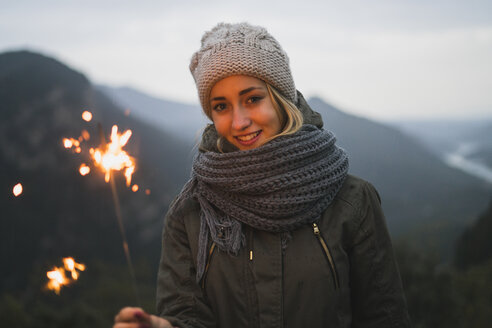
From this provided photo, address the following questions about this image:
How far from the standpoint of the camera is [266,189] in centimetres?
201

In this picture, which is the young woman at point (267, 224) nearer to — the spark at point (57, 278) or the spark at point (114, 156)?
the spark at point (114, 156)

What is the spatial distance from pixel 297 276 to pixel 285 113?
98cm

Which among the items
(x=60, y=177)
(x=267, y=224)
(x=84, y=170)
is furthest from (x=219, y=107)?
(x=60, y=177)

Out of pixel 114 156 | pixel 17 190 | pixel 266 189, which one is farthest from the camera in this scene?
pixel 114 156

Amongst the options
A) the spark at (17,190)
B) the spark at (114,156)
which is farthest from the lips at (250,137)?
the spark at (17,190)

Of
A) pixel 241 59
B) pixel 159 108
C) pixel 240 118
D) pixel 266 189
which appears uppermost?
pixel 159 108

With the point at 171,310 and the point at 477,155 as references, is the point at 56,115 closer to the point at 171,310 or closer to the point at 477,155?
the point at 171,310

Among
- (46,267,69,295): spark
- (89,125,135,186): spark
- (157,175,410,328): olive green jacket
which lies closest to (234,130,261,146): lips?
(157,175,410,328): olive green jacket

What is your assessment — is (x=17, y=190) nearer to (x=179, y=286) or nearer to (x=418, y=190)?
(x=179, y=286)

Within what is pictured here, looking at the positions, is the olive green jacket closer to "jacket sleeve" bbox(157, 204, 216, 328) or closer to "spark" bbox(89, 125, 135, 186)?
"jacket sleeve" bbox(157, 204, 216, 328)

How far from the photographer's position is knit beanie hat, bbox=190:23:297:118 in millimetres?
2020

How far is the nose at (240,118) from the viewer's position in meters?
2.03

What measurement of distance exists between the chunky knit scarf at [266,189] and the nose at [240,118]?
0.16 metres

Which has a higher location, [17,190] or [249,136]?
[249,136]
